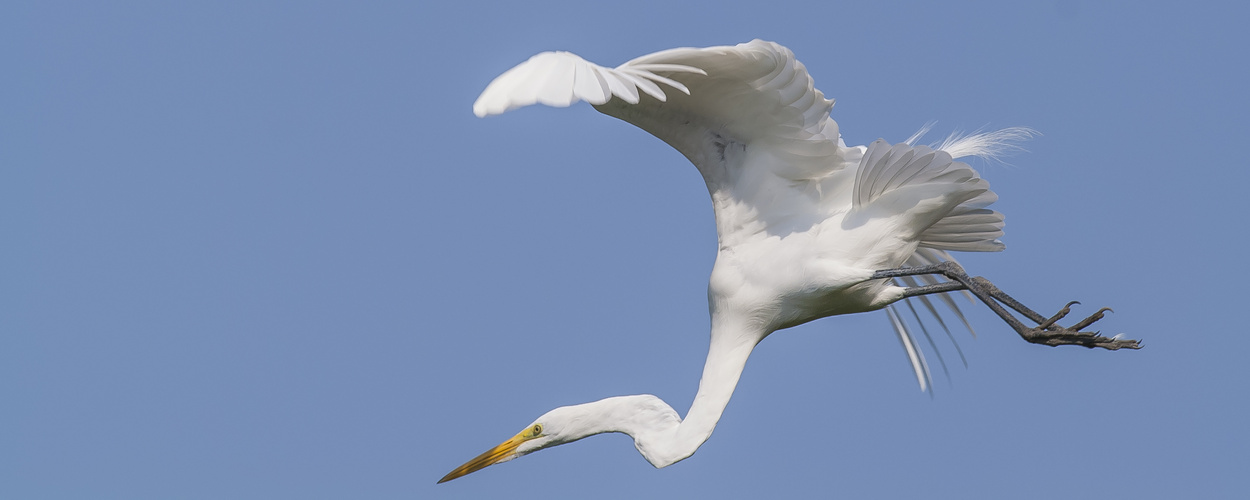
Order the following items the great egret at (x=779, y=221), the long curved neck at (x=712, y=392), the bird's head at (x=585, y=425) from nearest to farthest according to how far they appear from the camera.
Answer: the great egret at (x=779, y=221)
the long curved neck at (x=712, y=392)
the bird's head at (x=585, y=425)

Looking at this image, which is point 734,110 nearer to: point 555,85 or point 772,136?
point 772,136

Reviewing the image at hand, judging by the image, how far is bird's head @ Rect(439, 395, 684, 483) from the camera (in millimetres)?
7430

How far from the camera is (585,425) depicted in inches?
303

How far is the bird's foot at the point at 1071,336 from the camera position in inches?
280

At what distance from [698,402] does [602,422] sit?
1.99ft

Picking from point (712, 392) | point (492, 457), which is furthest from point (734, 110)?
point (492, 457)

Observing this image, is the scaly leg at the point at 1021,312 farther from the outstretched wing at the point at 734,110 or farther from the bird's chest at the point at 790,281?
the outstretched wing at the point at 734,110

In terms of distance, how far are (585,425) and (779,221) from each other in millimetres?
1716

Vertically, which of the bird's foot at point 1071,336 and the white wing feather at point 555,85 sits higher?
the white wing feather at point 555,85

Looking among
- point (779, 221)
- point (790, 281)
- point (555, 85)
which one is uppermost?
point (779, 221)

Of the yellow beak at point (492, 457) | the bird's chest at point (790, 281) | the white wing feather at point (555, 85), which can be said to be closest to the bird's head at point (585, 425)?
the yellow beak at point (492, 457)

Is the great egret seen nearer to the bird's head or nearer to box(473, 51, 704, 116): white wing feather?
the bird's head

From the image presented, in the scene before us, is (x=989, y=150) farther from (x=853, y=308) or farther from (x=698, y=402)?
(x=698, y=402)

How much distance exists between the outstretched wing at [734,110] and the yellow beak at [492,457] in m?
2.02
